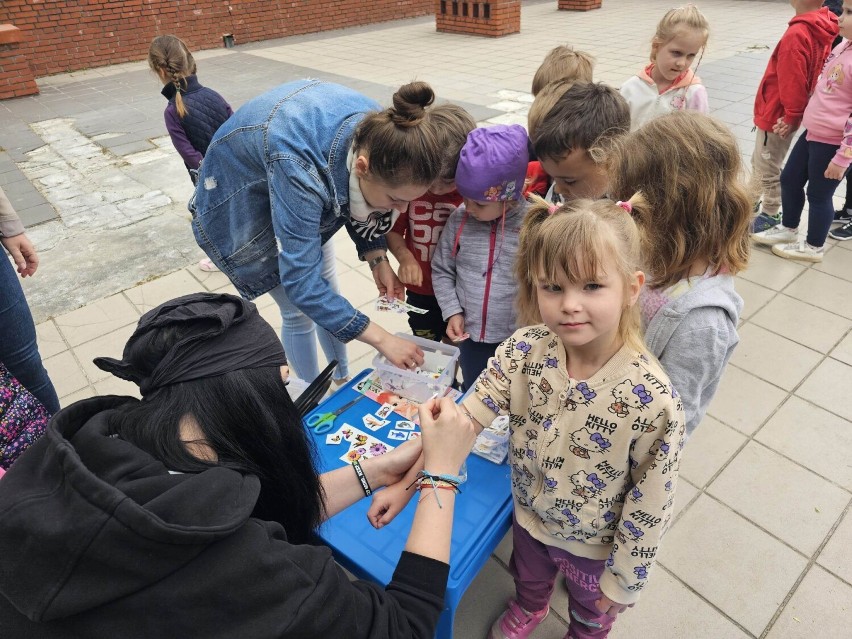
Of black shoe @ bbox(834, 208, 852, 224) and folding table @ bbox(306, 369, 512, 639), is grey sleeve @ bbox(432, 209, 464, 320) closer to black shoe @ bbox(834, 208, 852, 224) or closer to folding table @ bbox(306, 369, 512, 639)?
folding table @ bbox(306, 369, 512, 639)

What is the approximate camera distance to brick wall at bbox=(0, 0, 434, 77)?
8.69m

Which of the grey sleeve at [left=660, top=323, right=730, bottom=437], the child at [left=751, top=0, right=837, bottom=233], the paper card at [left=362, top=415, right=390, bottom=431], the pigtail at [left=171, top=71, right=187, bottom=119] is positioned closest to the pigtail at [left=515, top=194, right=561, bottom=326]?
the grey sleeve at [left=660, top=323, right=730, bottom=437]

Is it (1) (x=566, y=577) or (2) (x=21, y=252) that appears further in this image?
(2) (x=21, y=252)

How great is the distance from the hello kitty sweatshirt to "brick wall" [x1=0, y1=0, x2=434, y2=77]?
1017cm

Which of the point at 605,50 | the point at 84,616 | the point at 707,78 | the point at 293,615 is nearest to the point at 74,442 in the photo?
the point at 84,616

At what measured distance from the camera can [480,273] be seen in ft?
6.23

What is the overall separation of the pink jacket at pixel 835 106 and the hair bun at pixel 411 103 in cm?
290

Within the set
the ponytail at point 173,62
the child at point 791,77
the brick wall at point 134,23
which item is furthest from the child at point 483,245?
the brick wall at point 134,23

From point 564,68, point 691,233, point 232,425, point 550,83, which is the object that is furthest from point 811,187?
point 232,425

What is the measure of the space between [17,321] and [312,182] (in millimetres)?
1212

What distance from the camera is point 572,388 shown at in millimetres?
1188

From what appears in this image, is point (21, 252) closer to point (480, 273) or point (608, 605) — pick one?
point (480, 273)

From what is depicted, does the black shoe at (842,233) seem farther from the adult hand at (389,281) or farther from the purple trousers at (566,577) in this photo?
the purple trousers at (566,577)

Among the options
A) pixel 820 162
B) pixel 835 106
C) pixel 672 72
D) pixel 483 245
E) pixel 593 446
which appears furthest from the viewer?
pixel 820 162
